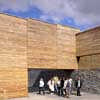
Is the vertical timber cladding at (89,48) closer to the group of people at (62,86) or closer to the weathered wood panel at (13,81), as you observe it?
the group of people at (62,86)

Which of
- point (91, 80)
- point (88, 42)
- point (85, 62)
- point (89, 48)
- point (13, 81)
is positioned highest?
point (88, 42)

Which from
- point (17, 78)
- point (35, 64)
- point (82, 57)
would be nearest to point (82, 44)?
point (82, 57)

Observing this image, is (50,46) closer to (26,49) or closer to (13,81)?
(26,49)

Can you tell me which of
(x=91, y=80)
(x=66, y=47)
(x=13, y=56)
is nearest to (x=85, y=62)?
(x=91, y=80)

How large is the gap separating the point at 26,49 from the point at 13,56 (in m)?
1.14

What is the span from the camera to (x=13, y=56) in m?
12.0

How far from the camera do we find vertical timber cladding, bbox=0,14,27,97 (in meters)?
11.6


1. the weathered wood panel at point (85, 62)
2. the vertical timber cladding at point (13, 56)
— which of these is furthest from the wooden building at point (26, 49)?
the weathered wood panel at point (85, 62)

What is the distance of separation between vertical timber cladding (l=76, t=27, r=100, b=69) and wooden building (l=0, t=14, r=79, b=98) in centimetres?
100

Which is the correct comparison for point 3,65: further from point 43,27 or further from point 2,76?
point 43,27

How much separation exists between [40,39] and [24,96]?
13.8 ft

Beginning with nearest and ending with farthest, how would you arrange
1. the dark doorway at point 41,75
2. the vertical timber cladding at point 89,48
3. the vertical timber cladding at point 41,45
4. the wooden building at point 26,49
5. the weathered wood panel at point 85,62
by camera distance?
the wooden building at point 26,49 → the vertical timber cladding at point 41,45 → the vertical timber cladding at point 89,48 → the weathered wood panel at point 85,62 → the dark doorway at point 41,75

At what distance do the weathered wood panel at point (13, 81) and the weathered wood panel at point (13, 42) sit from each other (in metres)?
0.39

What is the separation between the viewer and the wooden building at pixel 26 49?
38.5ft
